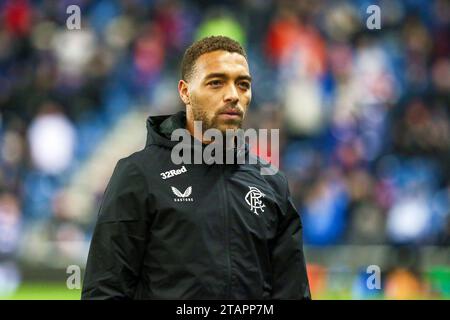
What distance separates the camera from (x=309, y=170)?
436 inches

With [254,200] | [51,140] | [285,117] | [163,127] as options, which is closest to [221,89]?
[163,127]

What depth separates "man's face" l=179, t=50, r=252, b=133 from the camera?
11.9 feet

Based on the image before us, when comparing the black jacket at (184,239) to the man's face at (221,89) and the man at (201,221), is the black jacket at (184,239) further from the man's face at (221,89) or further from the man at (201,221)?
the man's face at (221,89)

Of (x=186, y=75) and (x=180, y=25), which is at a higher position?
(x=180, y=25)

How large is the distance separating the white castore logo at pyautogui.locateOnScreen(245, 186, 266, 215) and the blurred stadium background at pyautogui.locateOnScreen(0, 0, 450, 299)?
585cm

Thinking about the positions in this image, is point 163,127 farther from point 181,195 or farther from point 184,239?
point 184,239

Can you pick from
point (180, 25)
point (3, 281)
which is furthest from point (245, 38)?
point (3, 281)

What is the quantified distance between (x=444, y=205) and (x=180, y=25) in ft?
14.6

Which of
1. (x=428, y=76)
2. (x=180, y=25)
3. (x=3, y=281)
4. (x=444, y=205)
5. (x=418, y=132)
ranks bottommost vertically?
(x=3, y=281)

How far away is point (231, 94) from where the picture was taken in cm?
362

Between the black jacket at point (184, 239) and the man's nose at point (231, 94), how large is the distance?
0.29 metres

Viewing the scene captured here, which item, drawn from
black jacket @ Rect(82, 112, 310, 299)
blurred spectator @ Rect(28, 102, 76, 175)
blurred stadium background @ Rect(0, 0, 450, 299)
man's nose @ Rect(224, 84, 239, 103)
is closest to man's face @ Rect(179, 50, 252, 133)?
man's nose @ Rect(224, 84, 239, 103)

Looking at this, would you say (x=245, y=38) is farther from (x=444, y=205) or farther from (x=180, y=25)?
(x=444, y=205)

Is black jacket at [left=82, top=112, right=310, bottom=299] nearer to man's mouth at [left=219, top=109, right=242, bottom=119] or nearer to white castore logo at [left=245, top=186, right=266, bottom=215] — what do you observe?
white castore logo at [left=245, top=186, right=266, bottom=215]
